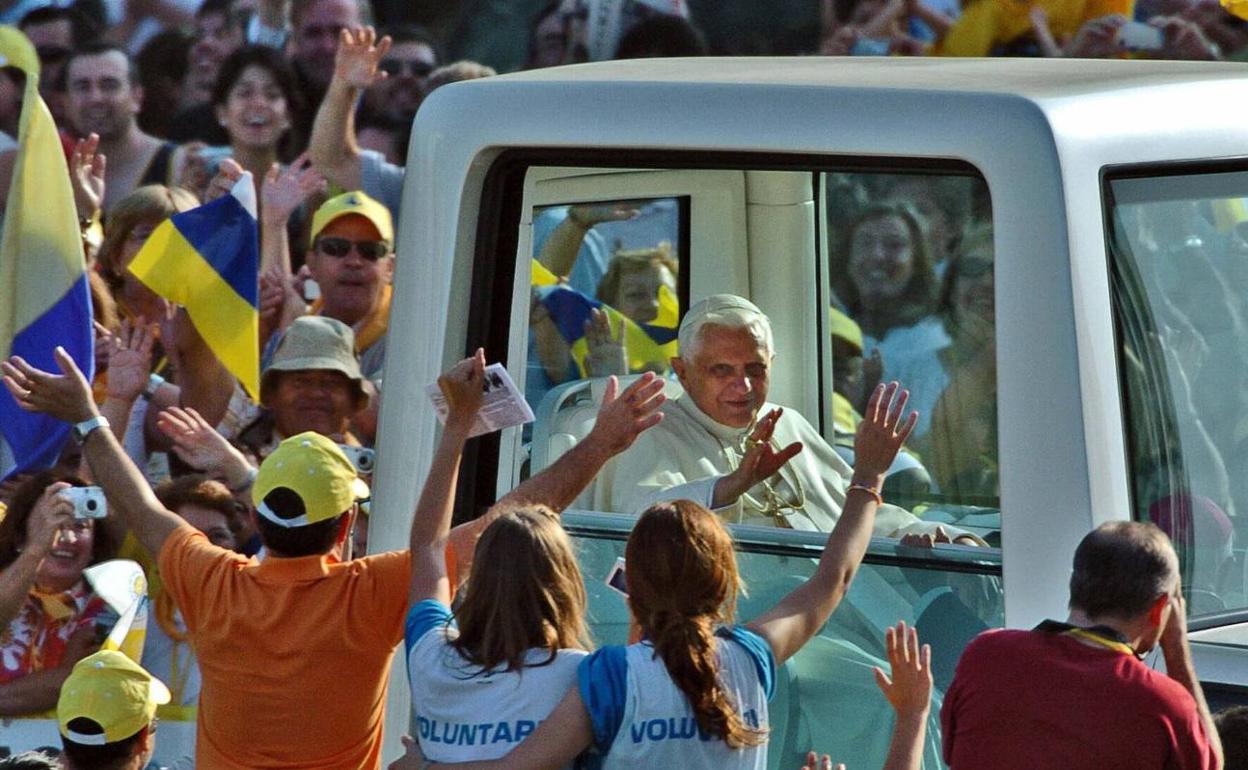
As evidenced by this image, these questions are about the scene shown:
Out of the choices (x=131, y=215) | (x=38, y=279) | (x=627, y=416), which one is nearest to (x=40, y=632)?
(x=38, y=279)

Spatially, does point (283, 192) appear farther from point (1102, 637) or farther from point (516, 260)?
point (1102, 637)

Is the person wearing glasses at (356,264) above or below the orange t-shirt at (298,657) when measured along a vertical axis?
above

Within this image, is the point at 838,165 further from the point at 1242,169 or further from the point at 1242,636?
the point at 1242,636

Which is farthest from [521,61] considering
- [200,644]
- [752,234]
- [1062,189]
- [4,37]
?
[1062,189]

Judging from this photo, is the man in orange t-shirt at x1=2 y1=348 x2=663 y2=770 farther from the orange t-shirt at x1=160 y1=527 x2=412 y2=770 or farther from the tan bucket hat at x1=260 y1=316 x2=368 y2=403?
the tan bucket hat at x1=260 y1=316 x2=368 y2=403

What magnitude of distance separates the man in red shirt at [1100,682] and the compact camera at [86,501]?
2.17 meters

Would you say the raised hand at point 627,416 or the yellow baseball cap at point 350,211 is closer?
the raised hand at point 627,416

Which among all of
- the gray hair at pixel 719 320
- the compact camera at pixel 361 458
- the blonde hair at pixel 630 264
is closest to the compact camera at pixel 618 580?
the gray hair at pixel 719 320

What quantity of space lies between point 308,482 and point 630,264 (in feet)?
5.40

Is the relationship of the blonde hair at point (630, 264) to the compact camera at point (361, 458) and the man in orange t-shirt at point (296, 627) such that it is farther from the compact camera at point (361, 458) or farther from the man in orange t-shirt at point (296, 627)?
the man in orange t-shirt at point (296, 627)

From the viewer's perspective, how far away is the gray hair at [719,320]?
3268 millimetres

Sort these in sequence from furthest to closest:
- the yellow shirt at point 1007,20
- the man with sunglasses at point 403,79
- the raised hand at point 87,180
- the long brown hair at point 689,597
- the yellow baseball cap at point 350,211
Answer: the man with sunglasses at point 403,79, the yellow shirt at point 1007,20, the raised hand at point 87,180, the yellow baseball cap at point 350,211, the long brown hair at point 689,597

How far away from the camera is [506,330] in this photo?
→ 271cm

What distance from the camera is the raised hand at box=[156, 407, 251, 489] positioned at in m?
3.27
